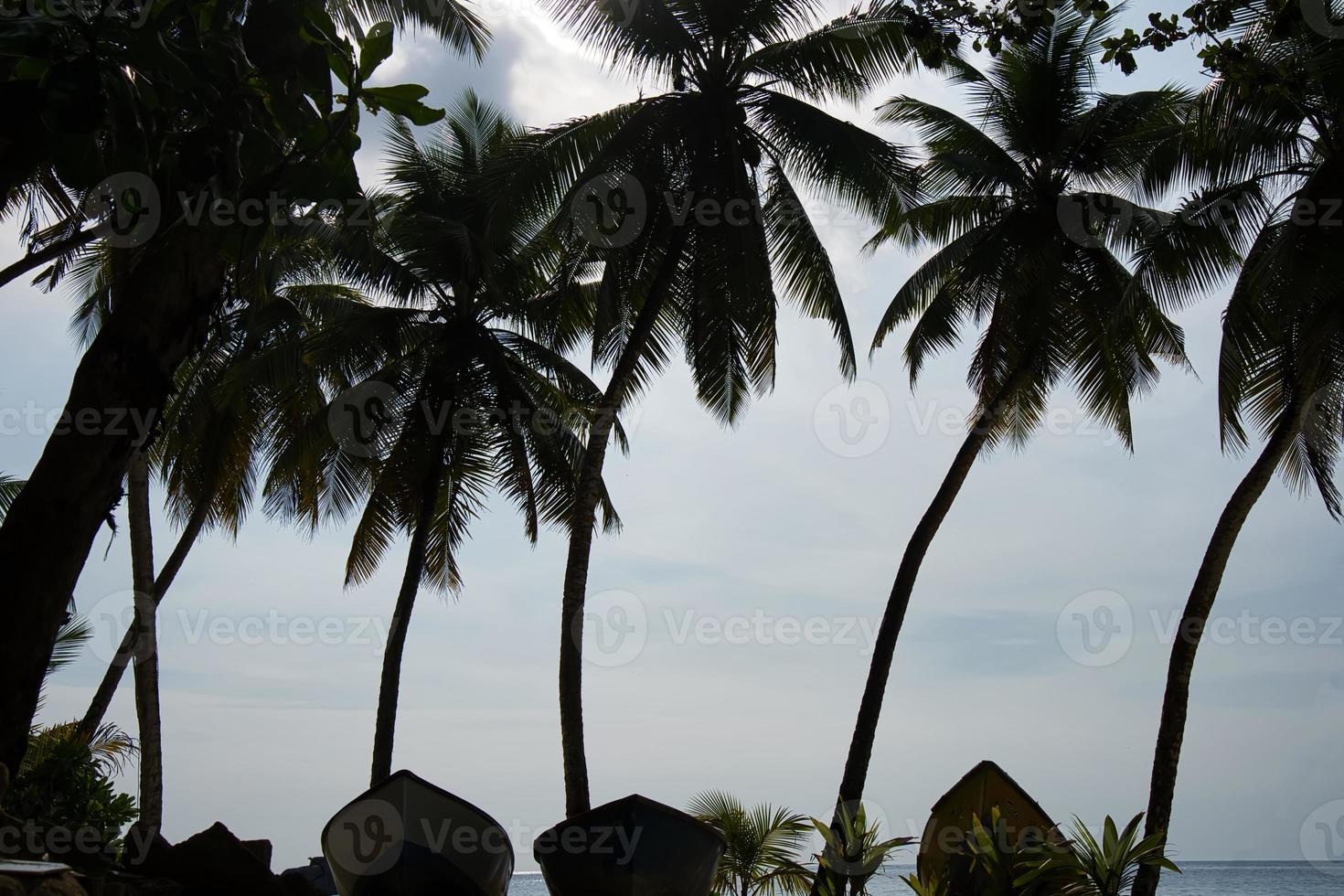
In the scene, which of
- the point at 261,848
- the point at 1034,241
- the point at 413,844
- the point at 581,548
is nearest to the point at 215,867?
the point at 261,848

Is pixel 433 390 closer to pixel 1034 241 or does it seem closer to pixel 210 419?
pixel 210 419

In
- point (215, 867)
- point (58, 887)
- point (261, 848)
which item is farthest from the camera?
point (261, 848)

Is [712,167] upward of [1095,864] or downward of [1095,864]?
upward

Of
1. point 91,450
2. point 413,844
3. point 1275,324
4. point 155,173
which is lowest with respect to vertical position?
point 413,844

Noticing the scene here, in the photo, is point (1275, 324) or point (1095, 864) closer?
point (1095, 864)

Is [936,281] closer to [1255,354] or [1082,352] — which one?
[1082,352]

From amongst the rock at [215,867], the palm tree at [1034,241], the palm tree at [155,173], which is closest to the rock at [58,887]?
the palm tree at [155,173]

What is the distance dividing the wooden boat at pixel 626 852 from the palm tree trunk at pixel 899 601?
337 cm

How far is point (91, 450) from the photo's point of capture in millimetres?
4680

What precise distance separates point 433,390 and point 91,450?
12514mm

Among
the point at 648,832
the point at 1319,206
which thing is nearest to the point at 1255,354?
the point at 1319,206

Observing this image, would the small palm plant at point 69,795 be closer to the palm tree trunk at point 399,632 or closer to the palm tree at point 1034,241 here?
the palm tree trunk at point 399,632

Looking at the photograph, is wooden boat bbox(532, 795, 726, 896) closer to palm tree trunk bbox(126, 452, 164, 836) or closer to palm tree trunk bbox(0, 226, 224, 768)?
palm tree trunk bbox(0, 226, 224, 768)

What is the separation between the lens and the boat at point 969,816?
1109cm
